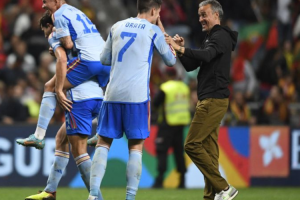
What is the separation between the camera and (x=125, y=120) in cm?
820

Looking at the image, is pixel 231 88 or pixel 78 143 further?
pixel 231 88

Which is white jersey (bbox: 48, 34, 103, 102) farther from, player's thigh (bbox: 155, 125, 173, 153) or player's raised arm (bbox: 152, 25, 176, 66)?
player's thigh (bbox: 155, 125, 173, 153)

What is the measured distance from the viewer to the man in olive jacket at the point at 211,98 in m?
8.80

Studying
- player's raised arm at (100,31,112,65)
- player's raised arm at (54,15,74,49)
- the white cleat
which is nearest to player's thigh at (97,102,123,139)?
player's raised arm at (100,31,112,65)

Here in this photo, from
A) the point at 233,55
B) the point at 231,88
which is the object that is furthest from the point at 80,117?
the point at 233,55

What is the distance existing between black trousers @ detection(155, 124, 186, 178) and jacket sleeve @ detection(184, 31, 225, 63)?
576 cm

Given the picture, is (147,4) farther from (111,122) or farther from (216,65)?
(111,122)

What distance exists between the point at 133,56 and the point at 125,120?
0.70m

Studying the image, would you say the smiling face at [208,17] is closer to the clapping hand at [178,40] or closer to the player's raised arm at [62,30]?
the clapping hand at [178,40]

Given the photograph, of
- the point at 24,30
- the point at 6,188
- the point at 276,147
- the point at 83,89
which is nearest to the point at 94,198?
the point at 83,89

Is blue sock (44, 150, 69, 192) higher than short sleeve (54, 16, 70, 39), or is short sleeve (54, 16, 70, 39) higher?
short sleeve (54, 16, 70, 39)

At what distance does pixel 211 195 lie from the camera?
9031mm

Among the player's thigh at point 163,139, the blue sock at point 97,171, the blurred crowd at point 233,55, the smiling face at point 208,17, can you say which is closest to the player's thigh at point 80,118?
the blue sock at point 97,171

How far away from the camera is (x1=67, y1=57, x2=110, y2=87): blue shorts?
878cm
